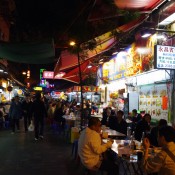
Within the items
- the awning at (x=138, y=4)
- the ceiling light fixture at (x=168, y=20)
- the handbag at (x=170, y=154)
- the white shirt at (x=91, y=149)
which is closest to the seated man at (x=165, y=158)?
the handbag at (x=170, y=154)

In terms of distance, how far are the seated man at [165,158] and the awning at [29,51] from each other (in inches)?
160

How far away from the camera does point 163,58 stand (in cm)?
988

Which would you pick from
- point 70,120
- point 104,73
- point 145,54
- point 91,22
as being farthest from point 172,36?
point 104,73

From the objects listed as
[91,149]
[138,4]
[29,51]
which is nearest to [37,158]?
[29,51]

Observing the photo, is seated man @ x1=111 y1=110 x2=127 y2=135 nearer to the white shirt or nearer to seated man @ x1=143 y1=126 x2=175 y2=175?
the white shirt

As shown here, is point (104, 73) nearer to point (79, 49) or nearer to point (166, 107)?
point (166, 107)

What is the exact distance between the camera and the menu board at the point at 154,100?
1192 cm

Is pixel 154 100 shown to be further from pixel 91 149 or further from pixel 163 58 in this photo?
pixel 91 149

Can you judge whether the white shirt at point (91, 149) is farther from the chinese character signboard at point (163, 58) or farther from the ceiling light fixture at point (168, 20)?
the ceiling light fixture at point (168, 20)

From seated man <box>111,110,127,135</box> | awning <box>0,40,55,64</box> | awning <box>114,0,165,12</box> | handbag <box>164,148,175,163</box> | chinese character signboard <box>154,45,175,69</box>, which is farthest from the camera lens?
chinese character signboard <box>154,45,175,69</box>

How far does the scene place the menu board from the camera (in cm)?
1192

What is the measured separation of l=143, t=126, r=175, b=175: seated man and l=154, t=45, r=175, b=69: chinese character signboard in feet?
20.9

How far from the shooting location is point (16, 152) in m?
9.86

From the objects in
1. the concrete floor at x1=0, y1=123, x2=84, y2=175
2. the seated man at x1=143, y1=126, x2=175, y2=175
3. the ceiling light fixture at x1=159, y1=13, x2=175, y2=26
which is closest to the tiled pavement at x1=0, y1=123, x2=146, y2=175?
the concrete floor at x1=0, y1=123, x2=84, y2=175
